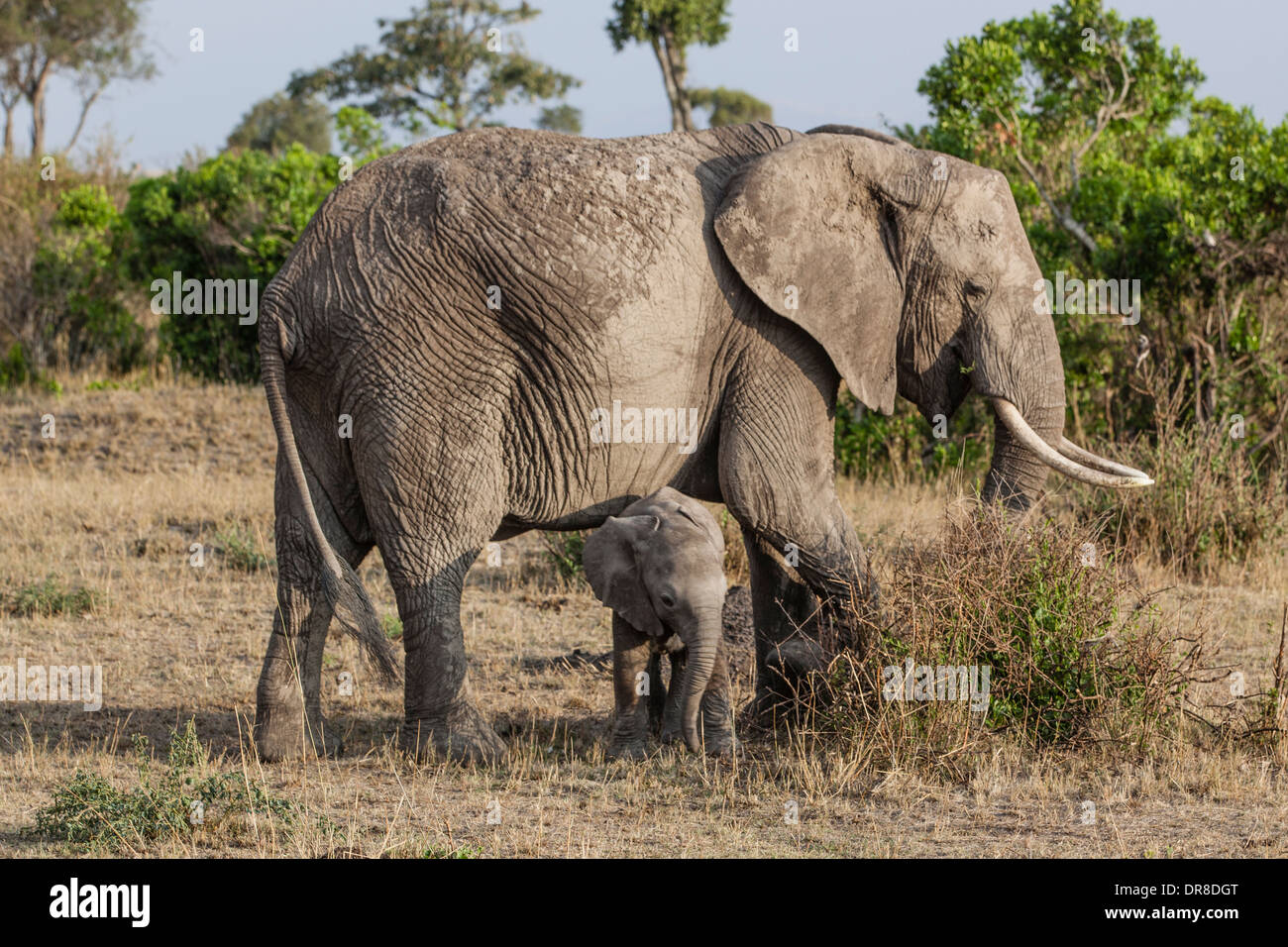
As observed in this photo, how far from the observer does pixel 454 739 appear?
7.13 meters

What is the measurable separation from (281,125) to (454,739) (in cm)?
4189

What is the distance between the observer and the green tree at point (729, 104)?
4641 cm

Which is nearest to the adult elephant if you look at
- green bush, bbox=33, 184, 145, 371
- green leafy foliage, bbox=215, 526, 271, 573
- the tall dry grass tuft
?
the tall dry grass tuft

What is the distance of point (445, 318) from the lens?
6.89 meters

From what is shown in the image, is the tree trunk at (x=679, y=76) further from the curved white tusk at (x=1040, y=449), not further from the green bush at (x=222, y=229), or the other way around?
the curved white tusk at (x=1040, y=449)

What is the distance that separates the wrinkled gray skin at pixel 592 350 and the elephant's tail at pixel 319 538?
0.04 ft

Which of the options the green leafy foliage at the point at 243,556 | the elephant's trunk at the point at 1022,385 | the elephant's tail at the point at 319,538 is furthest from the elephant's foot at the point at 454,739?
the green leafy foliage at the point at 243,556

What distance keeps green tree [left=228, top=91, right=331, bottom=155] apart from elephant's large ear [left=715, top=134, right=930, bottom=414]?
1544 inches

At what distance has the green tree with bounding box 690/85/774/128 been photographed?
1827 inches

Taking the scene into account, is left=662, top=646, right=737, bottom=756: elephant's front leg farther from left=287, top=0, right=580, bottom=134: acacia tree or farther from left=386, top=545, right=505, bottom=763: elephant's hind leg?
left=287, top=0, right=580, bottom=134: acacia tree

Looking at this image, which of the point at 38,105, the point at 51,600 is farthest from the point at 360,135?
the point at 38,105

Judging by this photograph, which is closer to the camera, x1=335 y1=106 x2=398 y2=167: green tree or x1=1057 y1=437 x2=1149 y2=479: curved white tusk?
x1=1057 y1=437 x2=1149 y2=479: curved white tusk
